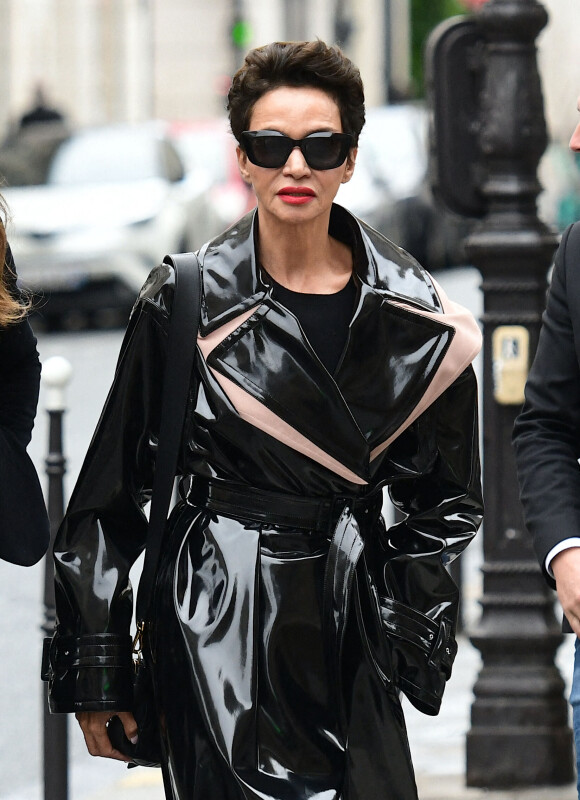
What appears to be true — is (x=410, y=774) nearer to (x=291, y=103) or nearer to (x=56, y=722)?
(x=291, y=103)

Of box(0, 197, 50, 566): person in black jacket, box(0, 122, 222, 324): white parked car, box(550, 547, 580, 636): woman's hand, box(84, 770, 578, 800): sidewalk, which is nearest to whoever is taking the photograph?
box(550, 547, 580, 636): woman's hand

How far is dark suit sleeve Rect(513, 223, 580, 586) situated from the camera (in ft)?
11.1

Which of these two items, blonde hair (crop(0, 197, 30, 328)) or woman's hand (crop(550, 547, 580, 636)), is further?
blonde hair (crop(0, 197, 30, 328))

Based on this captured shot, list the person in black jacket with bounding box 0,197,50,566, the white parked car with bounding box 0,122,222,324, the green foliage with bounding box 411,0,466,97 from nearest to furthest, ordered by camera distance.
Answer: the person in black jacket with bounding box 0,197,50,566 < the white parked car with bounding box 0,122,222,324 < the green foliage with bounding box 411,0,466,97

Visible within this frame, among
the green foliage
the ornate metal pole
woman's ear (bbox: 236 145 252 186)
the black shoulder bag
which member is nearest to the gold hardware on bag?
the black shoulder bag

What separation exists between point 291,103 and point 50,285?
1444cm

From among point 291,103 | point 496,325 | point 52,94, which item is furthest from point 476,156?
point 52,94

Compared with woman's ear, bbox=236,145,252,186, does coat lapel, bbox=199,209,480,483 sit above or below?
below

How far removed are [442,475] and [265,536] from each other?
1.30 feet

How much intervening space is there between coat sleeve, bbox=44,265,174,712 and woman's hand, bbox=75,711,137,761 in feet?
0.11

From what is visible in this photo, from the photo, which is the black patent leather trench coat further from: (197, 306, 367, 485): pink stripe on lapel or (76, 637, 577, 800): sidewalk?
(76, 637, 577, 800): sidewalk

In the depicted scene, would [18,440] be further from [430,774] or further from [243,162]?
[430,774]

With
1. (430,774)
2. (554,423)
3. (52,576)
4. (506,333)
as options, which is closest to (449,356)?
(554,423)

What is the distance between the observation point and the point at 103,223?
1739 cm
